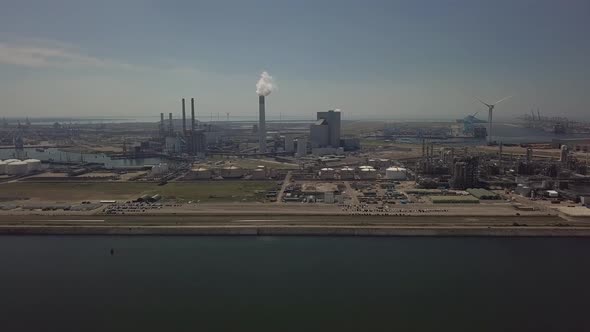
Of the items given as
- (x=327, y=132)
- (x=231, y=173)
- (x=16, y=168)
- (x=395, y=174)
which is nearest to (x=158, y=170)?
(x=231, y=173)

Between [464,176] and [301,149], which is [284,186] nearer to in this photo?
[464,176]

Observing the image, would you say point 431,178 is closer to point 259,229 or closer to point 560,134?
point 259,229

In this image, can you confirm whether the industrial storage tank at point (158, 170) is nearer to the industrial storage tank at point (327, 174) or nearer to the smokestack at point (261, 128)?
the industrial storage tank at point (327, 174)

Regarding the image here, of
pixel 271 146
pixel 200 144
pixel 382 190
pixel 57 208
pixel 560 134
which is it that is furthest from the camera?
pixel 560 134

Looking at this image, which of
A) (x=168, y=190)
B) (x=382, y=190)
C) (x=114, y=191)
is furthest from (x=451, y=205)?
(x=114, y=191)

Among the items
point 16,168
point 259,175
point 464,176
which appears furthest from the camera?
point 16,168

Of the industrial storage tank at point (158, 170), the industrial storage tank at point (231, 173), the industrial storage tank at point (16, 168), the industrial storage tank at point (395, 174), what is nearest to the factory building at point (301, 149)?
the industrial storage tank at point (231, 173)
